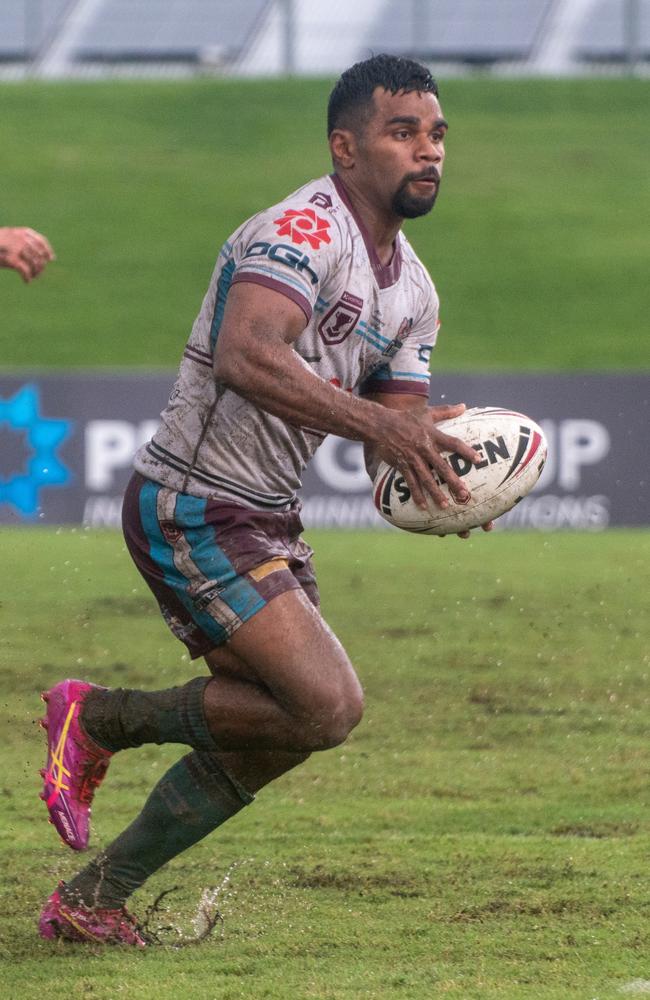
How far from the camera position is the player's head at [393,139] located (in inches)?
186

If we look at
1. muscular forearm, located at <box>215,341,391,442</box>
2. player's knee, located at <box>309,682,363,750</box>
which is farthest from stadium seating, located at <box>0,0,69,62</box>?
player's knee, located at <box>309,682,363,750</box>

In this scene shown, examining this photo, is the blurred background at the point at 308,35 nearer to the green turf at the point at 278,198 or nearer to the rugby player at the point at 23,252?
the green turf at the point at 278,198

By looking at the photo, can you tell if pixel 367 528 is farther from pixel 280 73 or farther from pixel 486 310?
pixel 280 73

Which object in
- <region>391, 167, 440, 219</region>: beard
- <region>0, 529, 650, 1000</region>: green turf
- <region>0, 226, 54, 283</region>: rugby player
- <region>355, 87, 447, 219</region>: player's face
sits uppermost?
<region>355, 87, 447, 219</region>: player's face

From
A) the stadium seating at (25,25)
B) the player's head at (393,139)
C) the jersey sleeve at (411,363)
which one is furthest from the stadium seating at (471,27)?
the player's head at (393,139)

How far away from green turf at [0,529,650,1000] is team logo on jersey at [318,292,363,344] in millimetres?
1660

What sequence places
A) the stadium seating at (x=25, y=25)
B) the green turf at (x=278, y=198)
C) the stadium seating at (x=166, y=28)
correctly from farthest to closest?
the stadium seating at (x=166, y=28) < the stadium seating at (x=25, y=25) < the green turf at (x=278, y=198)

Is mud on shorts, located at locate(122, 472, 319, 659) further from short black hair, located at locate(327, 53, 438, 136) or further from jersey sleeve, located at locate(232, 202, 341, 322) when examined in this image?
short black hair, located at locate(327, 53, 438, 136)

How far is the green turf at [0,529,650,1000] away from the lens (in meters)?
4.31

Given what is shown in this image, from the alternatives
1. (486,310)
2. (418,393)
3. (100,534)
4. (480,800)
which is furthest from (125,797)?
(486,310)

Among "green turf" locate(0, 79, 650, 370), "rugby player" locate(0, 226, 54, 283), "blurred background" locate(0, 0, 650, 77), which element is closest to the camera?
"rugby player" locate(0, 226, 54, 283)

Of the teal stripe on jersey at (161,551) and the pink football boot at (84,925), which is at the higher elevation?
the teal stripe on jersey at (161,551)

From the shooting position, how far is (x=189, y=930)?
15.6 ft

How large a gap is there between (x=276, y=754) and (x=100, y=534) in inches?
401
